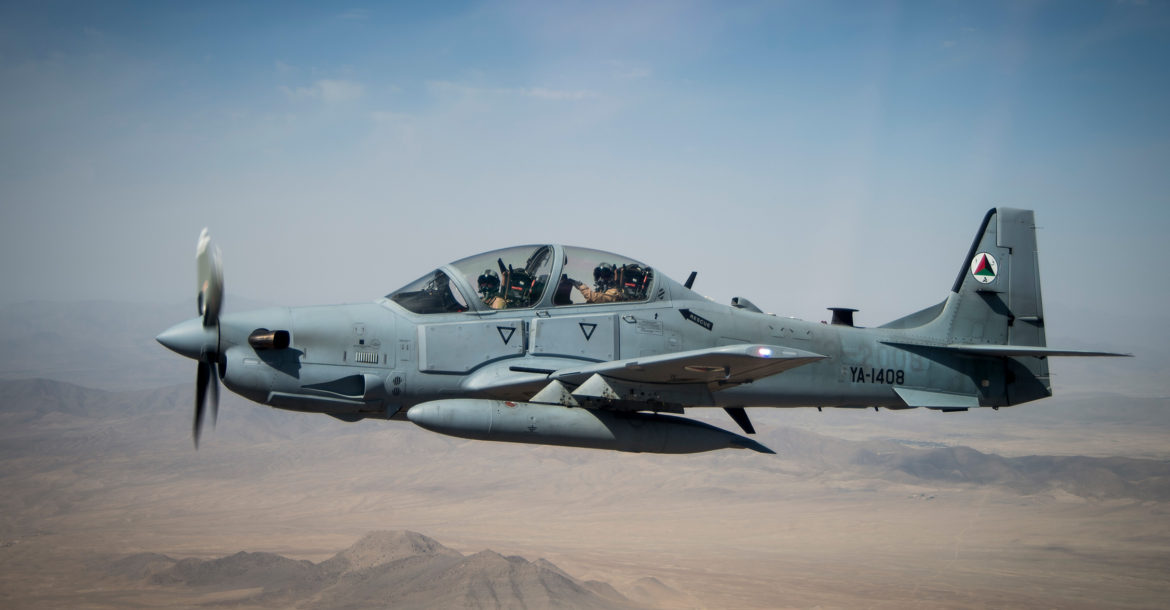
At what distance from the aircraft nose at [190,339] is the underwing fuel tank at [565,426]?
133 inches

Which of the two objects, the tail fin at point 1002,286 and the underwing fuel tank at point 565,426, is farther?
the tail fin at point 1002,286

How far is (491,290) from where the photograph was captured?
1467 centimetres

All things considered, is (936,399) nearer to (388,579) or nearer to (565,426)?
(565,426)

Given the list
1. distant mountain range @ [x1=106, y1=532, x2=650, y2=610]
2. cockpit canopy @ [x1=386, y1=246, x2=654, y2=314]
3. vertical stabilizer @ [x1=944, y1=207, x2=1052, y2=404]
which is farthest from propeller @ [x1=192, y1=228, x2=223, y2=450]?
distant mountain range @ [x1=106, y1=532, x2=650, y2=610]

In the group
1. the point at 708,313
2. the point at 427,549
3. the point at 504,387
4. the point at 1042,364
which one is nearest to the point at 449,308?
the point at 504,387

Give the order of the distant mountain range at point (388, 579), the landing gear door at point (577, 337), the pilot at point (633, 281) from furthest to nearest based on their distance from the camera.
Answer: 1. the distant mountain range at point (388, 579)
2. the pilot at point (633, 281)
3. the landing gear door at point (577, 337)

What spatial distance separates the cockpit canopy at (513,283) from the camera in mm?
14578

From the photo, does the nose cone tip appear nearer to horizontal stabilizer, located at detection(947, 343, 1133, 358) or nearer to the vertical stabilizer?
horizontal stabilizer, located at detection(947, 343, 1133, 358)

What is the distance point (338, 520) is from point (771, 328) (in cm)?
14654

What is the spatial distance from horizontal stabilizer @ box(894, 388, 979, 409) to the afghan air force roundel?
306cm

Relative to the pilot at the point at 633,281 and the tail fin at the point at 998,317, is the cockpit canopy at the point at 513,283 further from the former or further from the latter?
the tail fin at the point at 998,317

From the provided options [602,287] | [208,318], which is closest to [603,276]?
[602,287]

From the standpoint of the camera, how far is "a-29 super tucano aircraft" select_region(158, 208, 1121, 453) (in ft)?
44.6

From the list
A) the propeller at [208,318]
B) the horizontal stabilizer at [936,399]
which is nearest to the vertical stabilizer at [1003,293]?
the horizontal stabilizer at [936,399]
